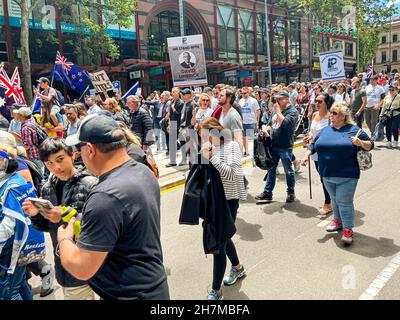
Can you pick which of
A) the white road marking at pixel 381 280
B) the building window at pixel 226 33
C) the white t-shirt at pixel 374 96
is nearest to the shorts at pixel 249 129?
the white t-shirt at pixel 374 96

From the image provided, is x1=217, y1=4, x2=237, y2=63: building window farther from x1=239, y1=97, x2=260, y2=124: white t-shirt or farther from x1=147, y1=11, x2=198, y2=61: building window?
x1=239, y1=97, x2=260, y2=124: white t-shirt

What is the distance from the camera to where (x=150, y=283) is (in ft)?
6.58

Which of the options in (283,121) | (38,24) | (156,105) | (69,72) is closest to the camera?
(283,121)

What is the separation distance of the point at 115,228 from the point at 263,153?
4633 millimetres

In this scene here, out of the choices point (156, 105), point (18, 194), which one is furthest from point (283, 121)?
point (156, 105)

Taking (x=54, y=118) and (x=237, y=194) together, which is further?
(x=54, y=118)

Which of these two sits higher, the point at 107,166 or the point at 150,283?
the point at 107,166

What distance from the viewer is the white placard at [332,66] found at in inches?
464

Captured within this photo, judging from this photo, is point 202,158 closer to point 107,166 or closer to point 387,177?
point 107,166

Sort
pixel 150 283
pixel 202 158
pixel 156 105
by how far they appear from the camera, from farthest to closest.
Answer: pixel 156 105, pixel 202 158, pixel 150 283

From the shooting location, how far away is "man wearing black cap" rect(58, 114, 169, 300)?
1831 millimetres

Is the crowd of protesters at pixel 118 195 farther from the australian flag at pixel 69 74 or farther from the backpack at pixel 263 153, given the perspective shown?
the australian flag at pixel 69 74
